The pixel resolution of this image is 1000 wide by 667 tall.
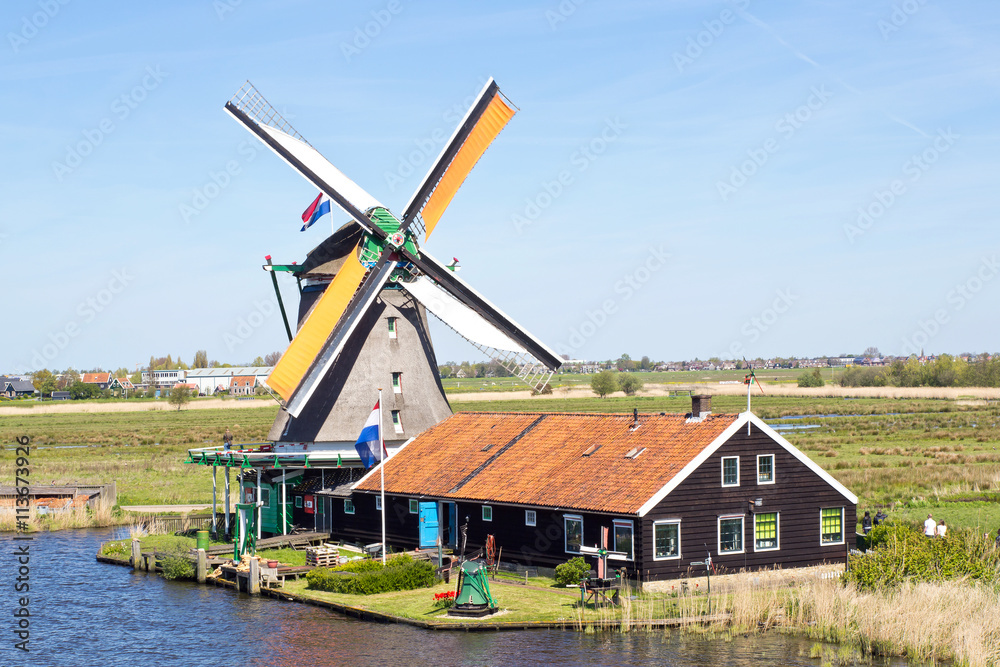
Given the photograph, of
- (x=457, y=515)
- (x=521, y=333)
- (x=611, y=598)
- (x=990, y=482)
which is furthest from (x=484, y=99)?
(x=990, y=482)

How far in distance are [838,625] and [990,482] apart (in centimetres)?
3006

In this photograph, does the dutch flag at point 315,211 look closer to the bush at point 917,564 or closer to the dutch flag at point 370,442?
the dutch flag at point 370,442

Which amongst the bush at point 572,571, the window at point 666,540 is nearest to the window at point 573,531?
the bush at point 572,571

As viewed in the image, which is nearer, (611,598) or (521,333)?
(611,598)

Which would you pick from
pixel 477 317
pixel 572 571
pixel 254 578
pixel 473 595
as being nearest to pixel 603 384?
pixel 477 317

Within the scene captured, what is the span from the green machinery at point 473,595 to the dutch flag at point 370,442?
7932 mm

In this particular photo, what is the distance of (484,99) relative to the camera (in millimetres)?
43312

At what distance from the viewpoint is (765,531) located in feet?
107

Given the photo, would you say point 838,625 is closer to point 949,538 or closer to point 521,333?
point 949,538

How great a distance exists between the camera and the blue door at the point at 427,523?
37125 mm

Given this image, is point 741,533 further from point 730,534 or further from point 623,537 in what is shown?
point 623,537

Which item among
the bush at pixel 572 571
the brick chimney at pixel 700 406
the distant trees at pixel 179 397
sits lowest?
the bush at pixel 572 571

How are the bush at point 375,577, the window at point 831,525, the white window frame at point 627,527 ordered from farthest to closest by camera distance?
1. the window at point 831,525
2. the bush at point 375,577
3. the white window frame at point 627,527

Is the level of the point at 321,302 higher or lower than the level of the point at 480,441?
higher
